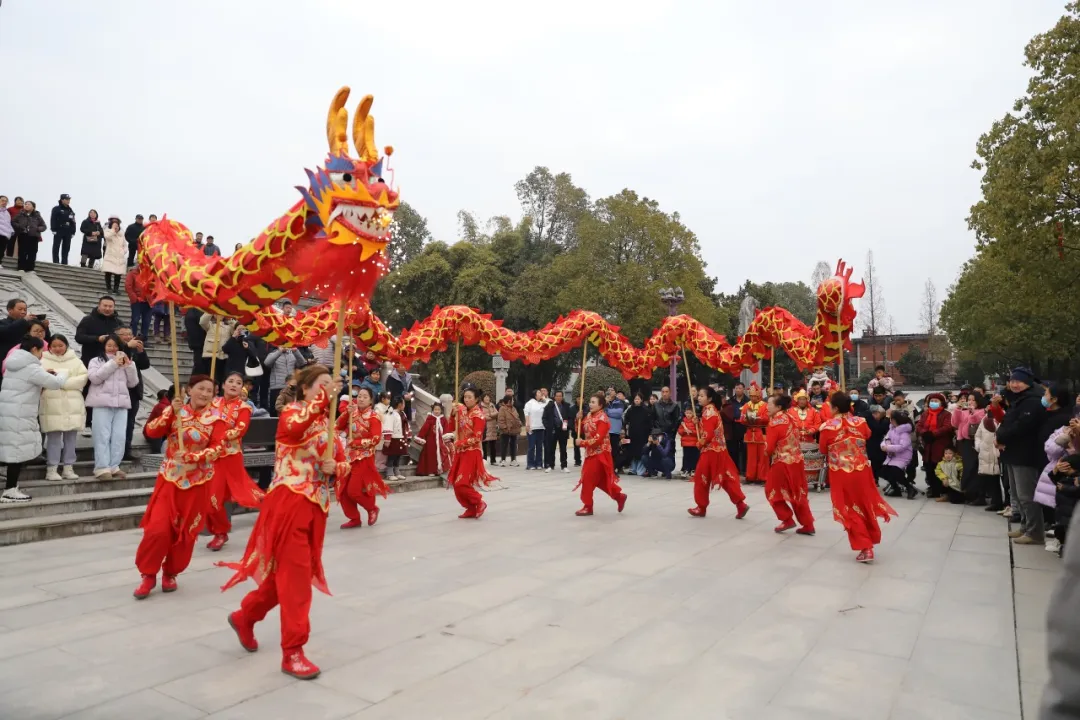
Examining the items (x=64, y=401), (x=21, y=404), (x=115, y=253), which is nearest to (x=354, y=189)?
(x=21, y=404)

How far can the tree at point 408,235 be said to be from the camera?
36.3m

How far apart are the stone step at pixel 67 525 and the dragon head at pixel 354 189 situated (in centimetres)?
450

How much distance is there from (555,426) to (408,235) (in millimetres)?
25289

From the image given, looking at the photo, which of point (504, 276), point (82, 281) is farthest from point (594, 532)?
point (504, 276)

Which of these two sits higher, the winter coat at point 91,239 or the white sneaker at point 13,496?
the winter coat at point 91,239

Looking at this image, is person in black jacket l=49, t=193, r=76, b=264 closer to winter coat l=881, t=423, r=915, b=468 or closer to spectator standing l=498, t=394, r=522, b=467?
spectator standing l=498, t=394, r=522, b=467

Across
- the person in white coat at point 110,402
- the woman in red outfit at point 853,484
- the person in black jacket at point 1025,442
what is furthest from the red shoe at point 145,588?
the person in black jacket at point 1025,442

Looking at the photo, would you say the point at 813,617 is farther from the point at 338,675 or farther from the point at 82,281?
the point at 82,281

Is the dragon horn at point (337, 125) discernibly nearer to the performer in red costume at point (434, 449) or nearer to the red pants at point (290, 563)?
the red pants at point (290, 563)

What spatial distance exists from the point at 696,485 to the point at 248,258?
572 centimetres

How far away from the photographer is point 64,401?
7.48m

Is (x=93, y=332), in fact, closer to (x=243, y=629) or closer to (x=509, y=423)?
(x=243, y=629)

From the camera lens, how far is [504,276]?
3019cm

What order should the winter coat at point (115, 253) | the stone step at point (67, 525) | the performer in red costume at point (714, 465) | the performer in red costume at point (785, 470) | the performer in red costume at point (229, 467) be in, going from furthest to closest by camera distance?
the winter coat at point (115, 253) → the performer in red costume at point (714, 465) → the performer in red costume at point (785, 470) → the stone step at point (67, 525) → the performer in red costume at point (229, 467)
